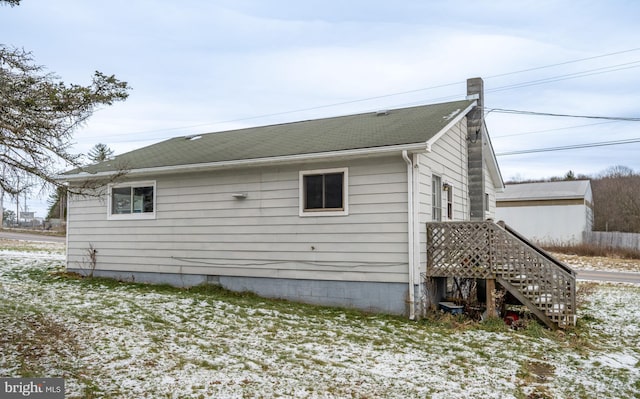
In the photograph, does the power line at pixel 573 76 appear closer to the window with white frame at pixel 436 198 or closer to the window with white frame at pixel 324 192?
the window with white frame at pixel 436 198

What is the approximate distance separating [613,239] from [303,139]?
77.5 ft

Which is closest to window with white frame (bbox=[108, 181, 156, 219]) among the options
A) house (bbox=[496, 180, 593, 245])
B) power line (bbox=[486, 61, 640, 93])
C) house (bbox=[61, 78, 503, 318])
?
house (bbox=[61, 78, 503, 318])

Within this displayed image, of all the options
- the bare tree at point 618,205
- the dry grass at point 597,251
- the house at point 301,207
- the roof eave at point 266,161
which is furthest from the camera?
the bare tree at point 618,205

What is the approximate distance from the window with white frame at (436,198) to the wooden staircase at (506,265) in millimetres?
699

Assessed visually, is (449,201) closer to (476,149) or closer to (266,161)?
(476,149)

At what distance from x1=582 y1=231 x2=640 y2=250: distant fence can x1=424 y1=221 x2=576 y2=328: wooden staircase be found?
2153 cm

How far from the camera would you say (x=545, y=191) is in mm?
31172

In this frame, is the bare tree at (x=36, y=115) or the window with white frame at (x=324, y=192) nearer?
the bare tree at (x=36, y=115)

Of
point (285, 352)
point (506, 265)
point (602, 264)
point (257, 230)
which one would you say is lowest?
point (602, 264)

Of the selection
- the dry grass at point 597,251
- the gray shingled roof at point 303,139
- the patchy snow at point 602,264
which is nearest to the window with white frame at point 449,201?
the gray shingled roof at point 303,139

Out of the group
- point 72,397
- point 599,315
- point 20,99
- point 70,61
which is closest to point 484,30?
point 599,315

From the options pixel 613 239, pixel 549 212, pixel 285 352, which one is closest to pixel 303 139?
pixel 285 352

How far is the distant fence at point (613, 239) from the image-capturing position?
26062 mm

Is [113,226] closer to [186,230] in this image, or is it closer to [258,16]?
[186,230]
